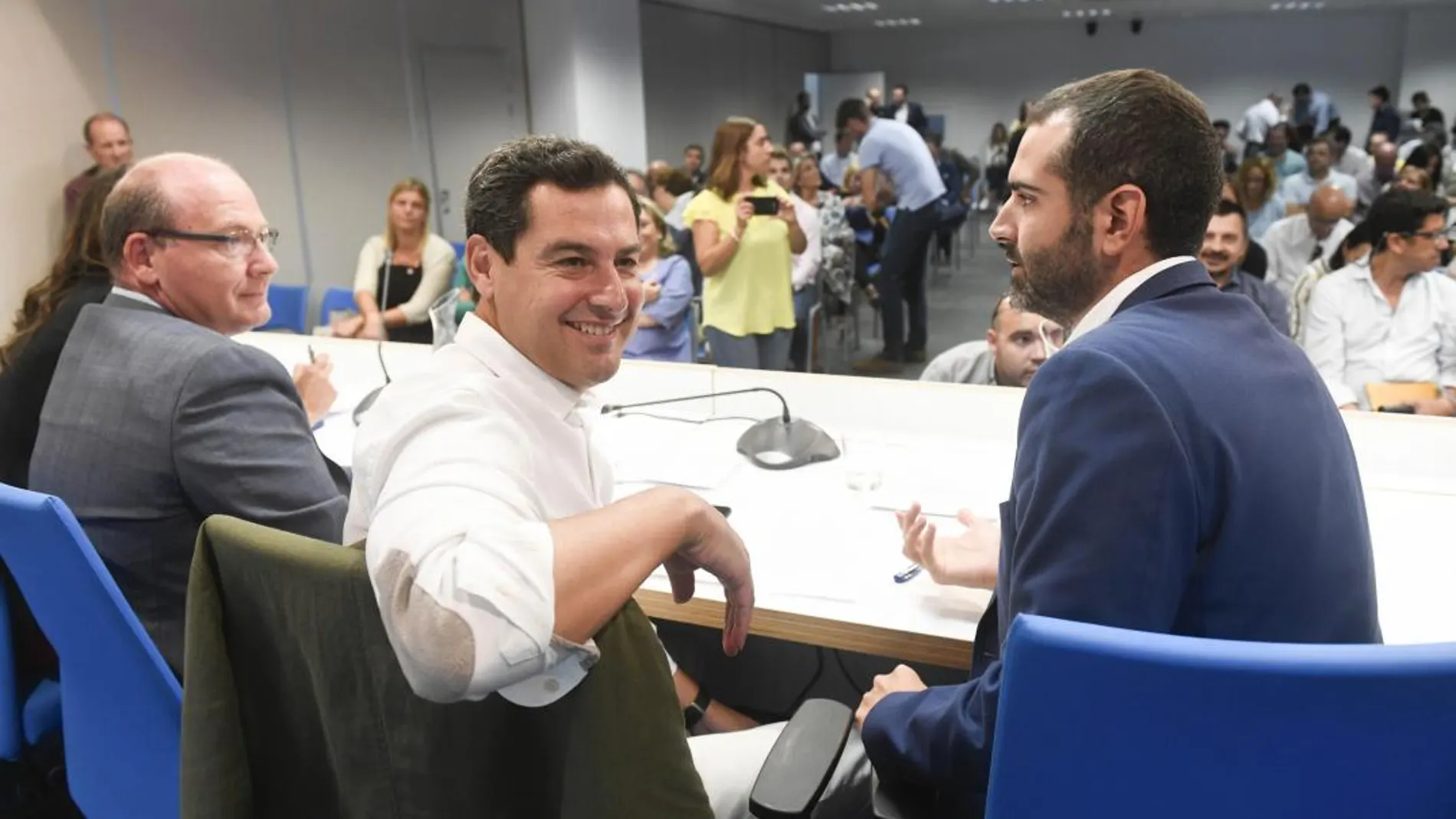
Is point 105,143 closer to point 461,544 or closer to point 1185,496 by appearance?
point 461,544

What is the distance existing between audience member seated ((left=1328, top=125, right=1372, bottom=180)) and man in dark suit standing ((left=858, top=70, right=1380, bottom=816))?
8.15 meters

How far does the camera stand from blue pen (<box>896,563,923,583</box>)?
1.54 meters

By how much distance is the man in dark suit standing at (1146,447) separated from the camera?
927 mm

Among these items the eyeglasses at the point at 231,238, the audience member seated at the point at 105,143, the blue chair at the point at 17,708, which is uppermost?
the audience member seated at the point at 105,143

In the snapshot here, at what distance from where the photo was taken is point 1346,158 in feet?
27.1

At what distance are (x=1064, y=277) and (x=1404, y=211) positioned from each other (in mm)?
2886

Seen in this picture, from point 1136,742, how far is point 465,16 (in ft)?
24.7

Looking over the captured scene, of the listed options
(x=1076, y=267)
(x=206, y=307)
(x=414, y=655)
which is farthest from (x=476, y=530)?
(x=206, y=307)

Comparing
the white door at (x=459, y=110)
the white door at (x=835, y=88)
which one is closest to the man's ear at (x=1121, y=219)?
the white door at (x=459, y=110)

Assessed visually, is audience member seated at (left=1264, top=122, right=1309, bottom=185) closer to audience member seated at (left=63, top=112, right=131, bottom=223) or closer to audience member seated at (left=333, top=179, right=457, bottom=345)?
audience member seated at (left=333, top=179, right=457, bottom=345)

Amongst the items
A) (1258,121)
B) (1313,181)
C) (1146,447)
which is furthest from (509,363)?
(1258,121)

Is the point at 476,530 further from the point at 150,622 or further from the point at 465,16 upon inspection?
the point at 465,16

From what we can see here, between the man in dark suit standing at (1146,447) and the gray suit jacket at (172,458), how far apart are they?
0.93 metres

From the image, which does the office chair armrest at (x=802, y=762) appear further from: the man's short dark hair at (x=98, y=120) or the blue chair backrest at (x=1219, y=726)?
the man's short dark hair at (x=98, y=120)
